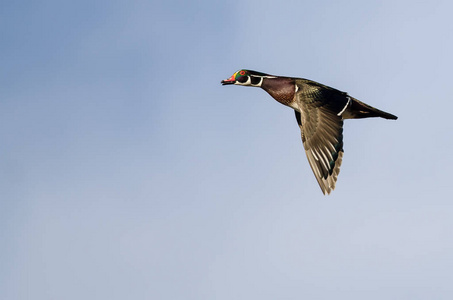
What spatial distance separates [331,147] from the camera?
32562 millimetres

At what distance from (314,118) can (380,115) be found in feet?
11.1

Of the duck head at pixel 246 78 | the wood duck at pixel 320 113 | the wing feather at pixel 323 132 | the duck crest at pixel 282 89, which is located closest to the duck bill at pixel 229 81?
the duck head at pixel 246 78

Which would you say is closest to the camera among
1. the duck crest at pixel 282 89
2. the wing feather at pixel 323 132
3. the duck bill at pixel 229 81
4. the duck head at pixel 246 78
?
the wing feather at pixel 323 132

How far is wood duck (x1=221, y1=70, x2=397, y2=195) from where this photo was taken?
32.6 meters

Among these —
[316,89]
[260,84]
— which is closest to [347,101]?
[316,89]

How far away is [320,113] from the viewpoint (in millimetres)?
33219

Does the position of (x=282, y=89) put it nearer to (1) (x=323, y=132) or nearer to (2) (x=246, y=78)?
(2) (x=246, y=78)

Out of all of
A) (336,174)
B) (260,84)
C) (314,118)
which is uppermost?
(260,84)

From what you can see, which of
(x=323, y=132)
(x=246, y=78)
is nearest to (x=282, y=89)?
(x=246, y=78)

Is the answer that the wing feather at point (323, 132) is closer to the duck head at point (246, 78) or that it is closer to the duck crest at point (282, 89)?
the duck crest at point (282, 89)

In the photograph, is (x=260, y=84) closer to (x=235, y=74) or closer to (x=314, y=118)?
(x=235, y=74)

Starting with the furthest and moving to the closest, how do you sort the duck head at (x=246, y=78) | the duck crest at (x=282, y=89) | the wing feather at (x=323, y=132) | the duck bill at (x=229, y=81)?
1. the duck bill at (x=229, y=81)
2. the duck head at (x=246, y=78)
3. the duck crest at (x=282, y=89)
4. the wing feather at (x=323, y=132)

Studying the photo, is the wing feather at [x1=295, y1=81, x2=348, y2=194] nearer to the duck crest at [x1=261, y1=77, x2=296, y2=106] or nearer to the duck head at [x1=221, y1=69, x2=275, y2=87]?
the duck crest at [x1=261, y1=77, x2=296, y2=106]

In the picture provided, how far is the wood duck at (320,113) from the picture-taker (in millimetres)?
32625
